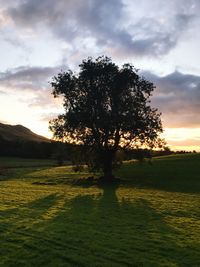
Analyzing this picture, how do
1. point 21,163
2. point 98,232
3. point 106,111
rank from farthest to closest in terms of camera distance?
point 21,163, point 106,111, point 98,232

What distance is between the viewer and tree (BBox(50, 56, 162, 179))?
227ft

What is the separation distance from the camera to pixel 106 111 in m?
69.8

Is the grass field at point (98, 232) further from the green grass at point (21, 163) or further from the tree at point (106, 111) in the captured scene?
the green grass at point (21, 163)

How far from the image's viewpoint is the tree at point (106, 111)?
6925 cm

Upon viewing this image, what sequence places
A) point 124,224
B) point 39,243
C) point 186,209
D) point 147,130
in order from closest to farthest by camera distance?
1. point 39,243
2. point 124,224
3. point 186,209
4. point 147,130

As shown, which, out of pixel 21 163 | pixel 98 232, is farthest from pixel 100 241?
pixel 21 163

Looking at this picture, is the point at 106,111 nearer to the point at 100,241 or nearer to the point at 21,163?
the point at 100,241

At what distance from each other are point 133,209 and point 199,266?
1754 cm

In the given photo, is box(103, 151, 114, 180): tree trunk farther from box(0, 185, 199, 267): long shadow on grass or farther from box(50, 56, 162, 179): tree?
box(0, 185, 199, 267): long shadow on grass

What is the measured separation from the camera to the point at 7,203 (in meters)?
37.0

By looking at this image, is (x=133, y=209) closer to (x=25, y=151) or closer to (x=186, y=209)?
(x=186, y=209)

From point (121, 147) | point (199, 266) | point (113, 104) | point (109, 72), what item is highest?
point (109, 72)

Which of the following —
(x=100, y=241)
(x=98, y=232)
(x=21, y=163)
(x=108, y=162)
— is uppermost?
(x=21, y=163)

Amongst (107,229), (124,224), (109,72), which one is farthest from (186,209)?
(109,72)
